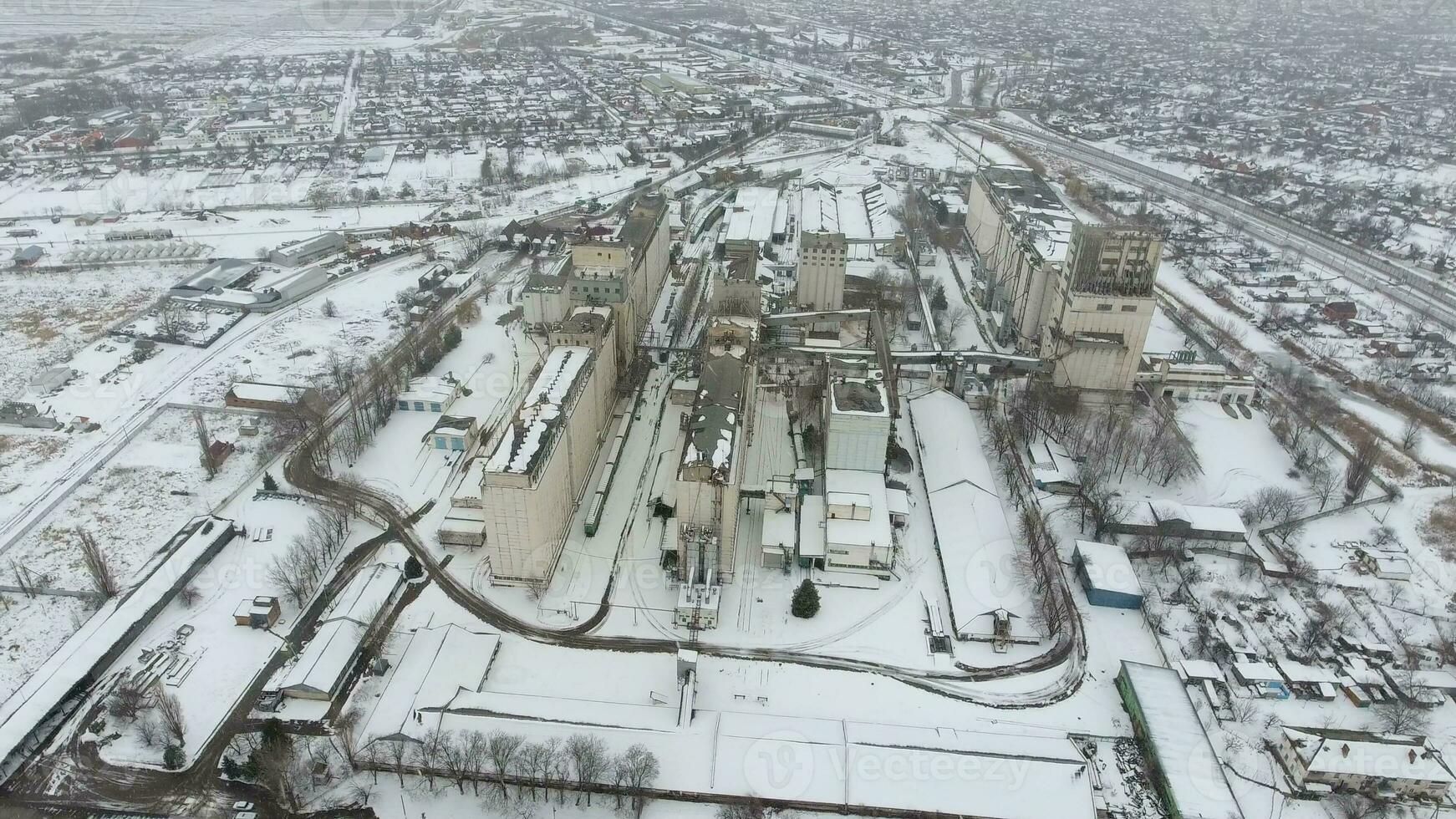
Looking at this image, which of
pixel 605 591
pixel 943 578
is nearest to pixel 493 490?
pixel 605 591

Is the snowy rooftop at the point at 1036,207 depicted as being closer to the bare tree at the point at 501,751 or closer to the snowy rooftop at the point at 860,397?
the snowy rooftop at the point at 860,397

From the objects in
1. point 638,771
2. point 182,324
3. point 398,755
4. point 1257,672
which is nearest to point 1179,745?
point 1257,672

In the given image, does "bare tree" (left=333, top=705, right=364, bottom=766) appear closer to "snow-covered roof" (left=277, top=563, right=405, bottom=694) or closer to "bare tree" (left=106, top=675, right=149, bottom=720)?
"snow-covered roof" (left=277, top=563, right=405, bottom=694)

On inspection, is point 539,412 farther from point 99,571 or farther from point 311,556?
point 99,571

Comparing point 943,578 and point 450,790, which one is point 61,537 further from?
point 943,578

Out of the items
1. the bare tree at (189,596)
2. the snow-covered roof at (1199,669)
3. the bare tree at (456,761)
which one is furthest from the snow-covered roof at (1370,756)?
the bare tree at (189,596)

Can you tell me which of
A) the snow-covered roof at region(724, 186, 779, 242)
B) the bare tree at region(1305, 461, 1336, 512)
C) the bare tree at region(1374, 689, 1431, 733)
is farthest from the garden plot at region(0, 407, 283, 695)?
the bare tree at region(1305, 461, 1336, 512)
